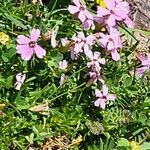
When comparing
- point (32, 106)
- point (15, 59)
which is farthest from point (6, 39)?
point (32, 106)

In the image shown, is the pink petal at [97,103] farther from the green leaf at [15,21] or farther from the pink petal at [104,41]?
the green leaf at [15,21]

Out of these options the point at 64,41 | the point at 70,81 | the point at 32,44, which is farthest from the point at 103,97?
the point at 32,44

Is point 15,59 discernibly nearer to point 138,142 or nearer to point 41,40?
point 41,40

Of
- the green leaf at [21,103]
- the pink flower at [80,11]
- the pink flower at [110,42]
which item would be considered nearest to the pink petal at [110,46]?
the pink flower at [110,42]

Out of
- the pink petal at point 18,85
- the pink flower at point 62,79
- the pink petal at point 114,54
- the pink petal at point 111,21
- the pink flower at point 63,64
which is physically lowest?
the pink flower at point 62,79

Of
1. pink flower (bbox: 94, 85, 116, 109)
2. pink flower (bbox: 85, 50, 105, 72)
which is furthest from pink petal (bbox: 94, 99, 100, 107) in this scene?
pink flower (bbox: 85, 50, 105, 72)

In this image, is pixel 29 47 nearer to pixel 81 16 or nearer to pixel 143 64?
pixel 81 16
